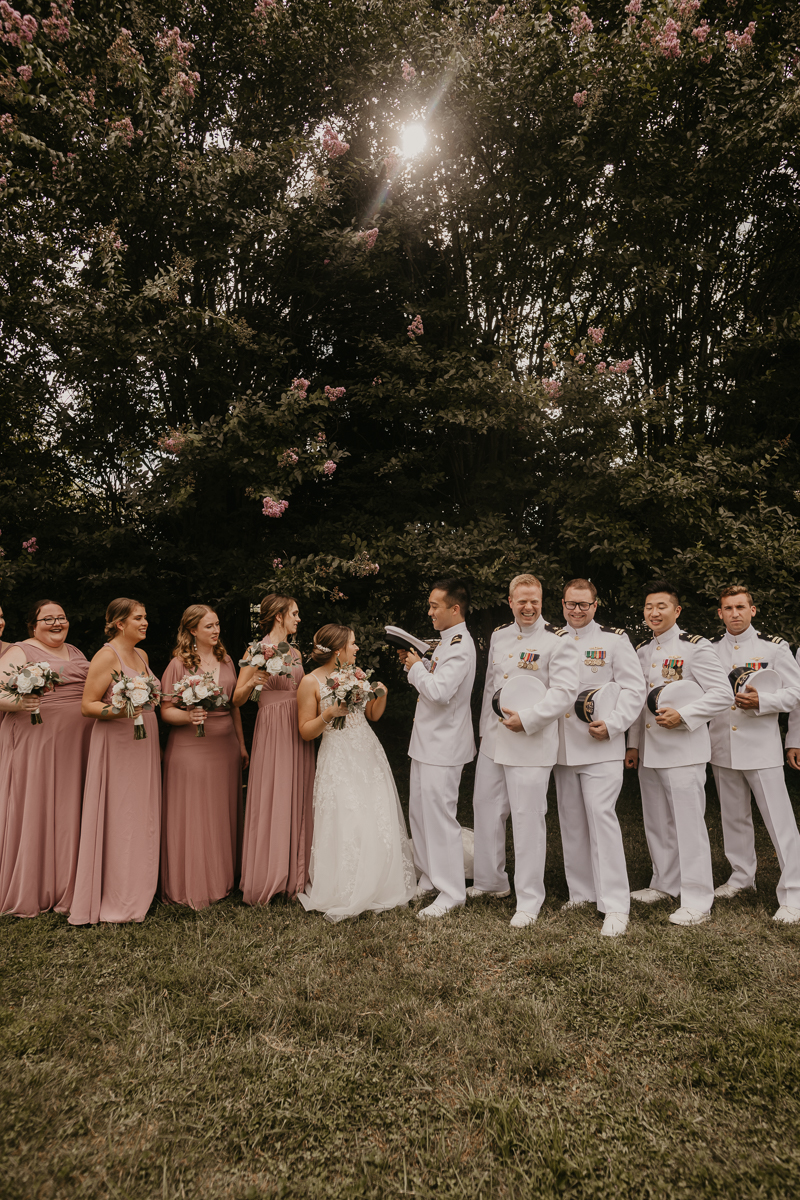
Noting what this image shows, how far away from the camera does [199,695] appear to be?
17.7 feet

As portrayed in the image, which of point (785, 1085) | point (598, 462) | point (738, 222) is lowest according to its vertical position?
point (785, 1085)

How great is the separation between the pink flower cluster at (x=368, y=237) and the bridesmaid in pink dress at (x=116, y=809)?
16.0 feet

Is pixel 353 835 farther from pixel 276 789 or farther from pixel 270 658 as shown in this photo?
pixel 270 658

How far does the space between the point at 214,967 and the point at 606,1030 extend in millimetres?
2391

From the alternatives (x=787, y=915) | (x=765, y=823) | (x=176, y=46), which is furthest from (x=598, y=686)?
(x=176, y=46)

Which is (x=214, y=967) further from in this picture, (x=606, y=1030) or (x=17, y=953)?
(x=606, y=1030)

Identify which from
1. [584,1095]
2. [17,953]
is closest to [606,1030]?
[584,1095]

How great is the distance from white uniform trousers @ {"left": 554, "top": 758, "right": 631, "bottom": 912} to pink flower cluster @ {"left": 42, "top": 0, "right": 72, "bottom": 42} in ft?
26.7

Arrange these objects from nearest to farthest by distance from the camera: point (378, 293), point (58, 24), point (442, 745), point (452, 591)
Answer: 1. point (442, 745)
2. point (452, 591)
3. point (58, 24)
4. point (378, 293)

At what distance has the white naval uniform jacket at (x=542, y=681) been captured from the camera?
5285 mm

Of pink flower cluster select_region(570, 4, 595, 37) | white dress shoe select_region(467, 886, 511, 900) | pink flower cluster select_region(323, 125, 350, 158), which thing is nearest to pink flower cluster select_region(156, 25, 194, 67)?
pink flower cluster select_region(323, 125, 350, 158)

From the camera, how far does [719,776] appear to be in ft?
19.8

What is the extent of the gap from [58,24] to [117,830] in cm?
733

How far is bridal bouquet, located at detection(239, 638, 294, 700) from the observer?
219 inches
